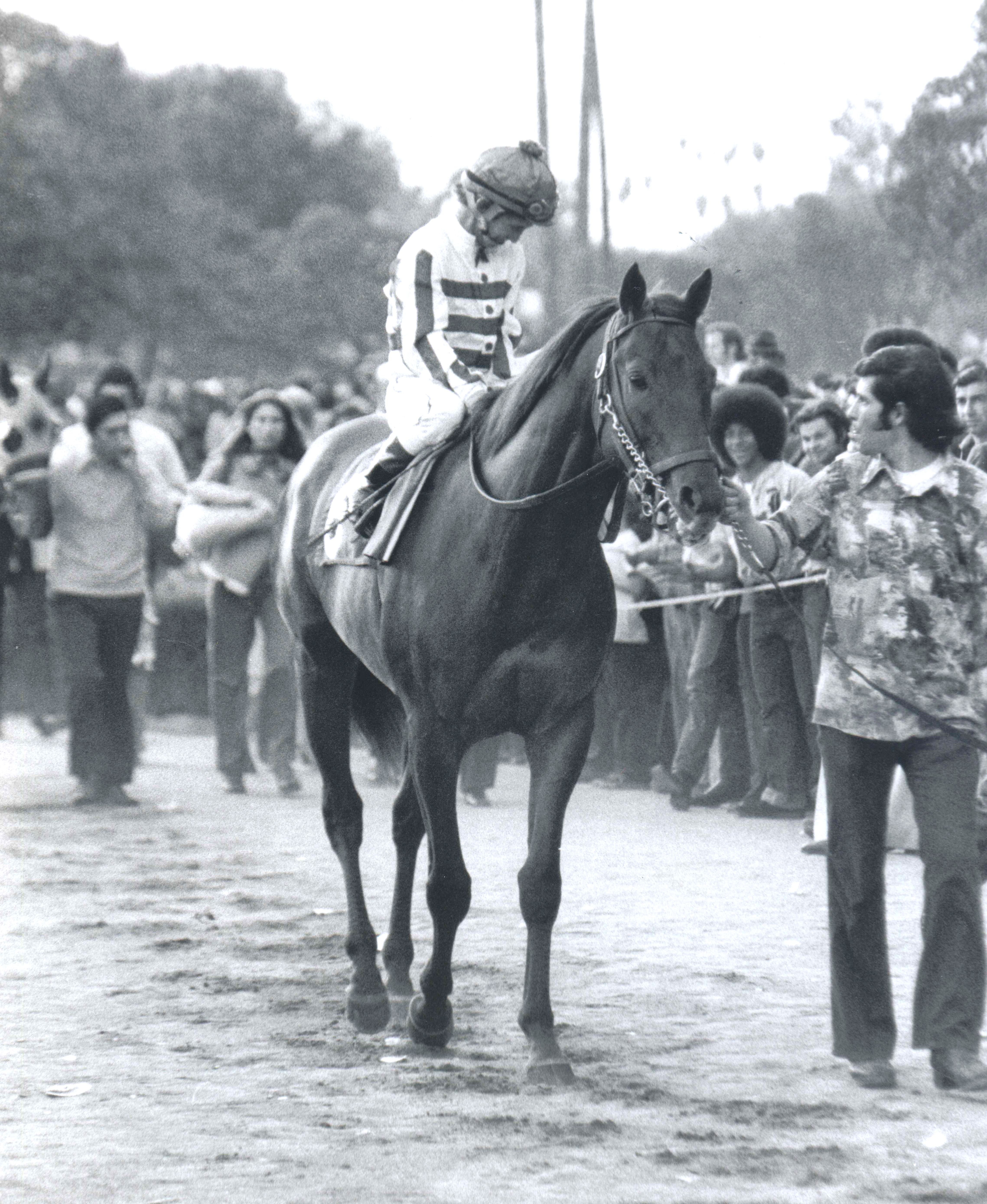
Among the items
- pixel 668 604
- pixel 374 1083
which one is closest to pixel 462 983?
pixel 374 1083

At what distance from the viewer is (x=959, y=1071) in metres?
6.02

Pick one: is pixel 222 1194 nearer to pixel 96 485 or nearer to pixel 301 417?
pixel 96 485

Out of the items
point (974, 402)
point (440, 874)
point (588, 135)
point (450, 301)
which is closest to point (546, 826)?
point (440, 874)

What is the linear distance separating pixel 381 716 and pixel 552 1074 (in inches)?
112

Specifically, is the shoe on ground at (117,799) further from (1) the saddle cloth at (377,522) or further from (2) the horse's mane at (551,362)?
(2) the horse's mane at (551,362)

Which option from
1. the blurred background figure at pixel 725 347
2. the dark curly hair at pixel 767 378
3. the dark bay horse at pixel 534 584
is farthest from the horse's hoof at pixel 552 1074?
the blurred background figure at pixel 725 347

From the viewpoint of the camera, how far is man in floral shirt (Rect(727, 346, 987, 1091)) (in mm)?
6148

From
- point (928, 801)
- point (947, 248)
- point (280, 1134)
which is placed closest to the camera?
point (280, 1134)

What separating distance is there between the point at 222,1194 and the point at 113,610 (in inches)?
326

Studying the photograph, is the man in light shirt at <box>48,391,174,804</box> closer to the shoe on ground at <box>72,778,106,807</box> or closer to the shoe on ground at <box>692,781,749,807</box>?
the shoe on ground at <box>72,778,106,807</box>

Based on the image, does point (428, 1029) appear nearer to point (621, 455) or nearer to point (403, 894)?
point (403, 894)

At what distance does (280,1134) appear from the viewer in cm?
567

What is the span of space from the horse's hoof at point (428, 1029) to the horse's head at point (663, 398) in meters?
1.85

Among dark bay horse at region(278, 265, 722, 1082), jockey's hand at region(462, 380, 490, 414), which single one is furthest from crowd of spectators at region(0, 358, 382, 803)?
jockey's hand at region(462, 380, 490, 414)
